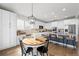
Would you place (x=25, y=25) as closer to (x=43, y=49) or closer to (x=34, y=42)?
(x=34, y=42)

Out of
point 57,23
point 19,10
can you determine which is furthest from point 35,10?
point 57,23

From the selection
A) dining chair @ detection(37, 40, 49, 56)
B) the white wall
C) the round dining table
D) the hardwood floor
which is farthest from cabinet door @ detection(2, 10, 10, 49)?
dining chair @ detection(37, 40, 49, 56)

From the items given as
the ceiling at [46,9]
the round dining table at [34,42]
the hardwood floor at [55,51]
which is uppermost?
the ceiling at [46,9]

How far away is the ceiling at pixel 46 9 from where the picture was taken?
199 cm

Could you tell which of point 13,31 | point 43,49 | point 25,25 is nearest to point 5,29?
point 13,31

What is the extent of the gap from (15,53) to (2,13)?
934 mm

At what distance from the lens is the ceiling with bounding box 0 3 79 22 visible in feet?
6.54

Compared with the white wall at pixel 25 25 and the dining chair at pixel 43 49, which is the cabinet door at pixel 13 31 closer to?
the white wall at pixel 25 25

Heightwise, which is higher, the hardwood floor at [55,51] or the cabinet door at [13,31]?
the cabinet door at [13,31]

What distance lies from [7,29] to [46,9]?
0.99 m

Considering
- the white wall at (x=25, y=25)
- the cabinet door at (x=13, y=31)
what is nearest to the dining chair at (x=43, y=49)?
the white wall at (x=25, y=25)

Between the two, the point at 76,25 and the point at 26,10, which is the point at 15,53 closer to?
the point at 26,10

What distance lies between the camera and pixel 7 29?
2053 millimetres

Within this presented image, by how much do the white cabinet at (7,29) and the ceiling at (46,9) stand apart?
0.50 ft
